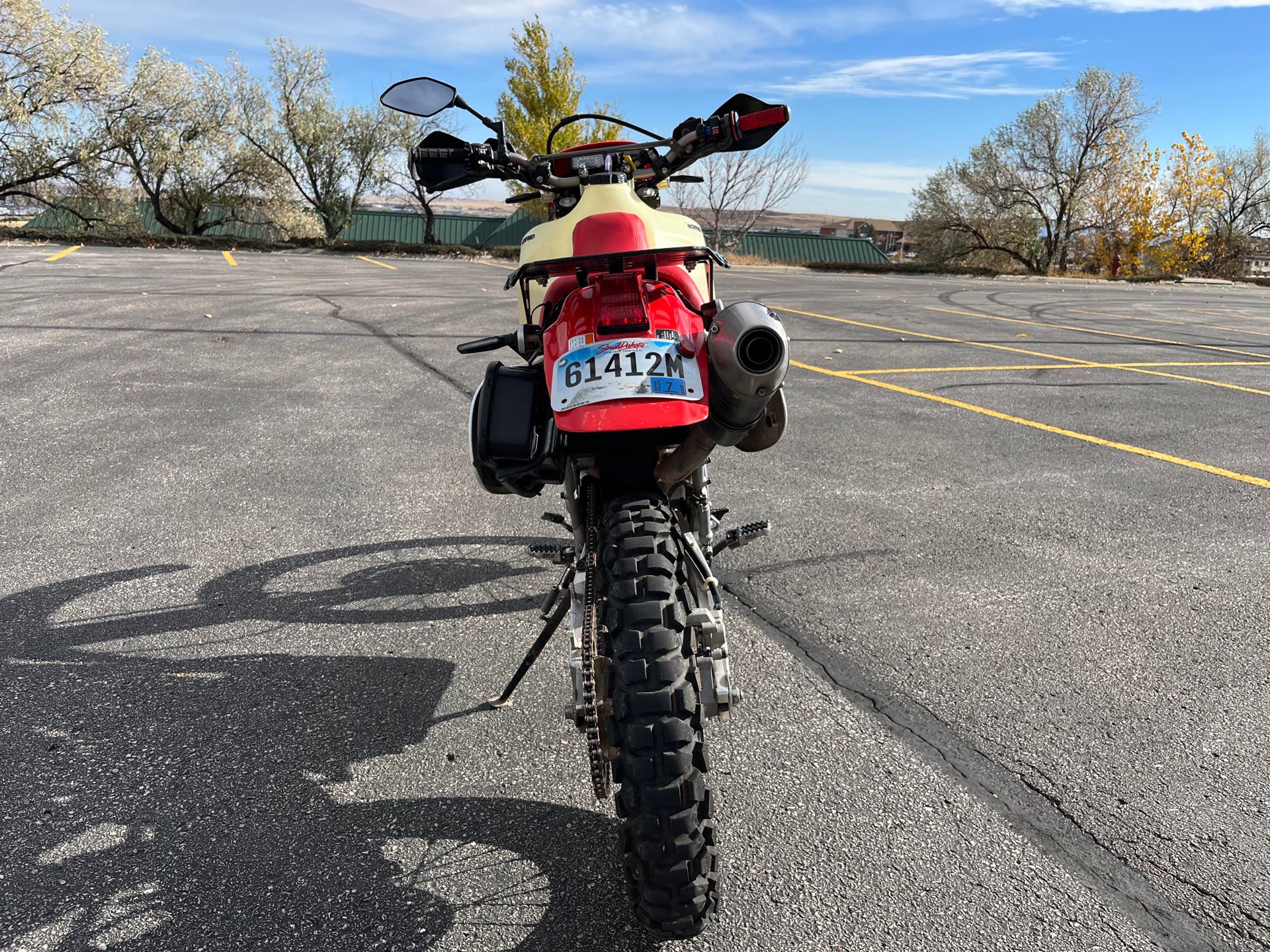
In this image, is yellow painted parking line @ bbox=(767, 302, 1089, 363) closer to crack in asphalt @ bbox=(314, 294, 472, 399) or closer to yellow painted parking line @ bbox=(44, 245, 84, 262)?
crack in asphalt @ bbox=(314, 294, 472, 399)

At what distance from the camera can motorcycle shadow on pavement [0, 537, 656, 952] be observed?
2045 mm

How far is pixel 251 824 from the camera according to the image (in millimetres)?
2373

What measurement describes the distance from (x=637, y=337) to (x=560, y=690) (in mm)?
1390

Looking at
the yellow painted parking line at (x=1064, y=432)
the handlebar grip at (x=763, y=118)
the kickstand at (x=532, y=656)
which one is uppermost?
the handlebar grip at (x=763, y=118)

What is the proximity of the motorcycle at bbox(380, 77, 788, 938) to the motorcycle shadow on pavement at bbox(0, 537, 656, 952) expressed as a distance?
1.02ft

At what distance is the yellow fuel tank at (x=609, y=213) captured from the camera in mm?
2605

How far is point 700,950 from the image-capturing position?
6.58ft

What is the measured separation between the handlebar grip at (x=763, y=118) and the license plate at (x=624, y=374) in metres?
1.01

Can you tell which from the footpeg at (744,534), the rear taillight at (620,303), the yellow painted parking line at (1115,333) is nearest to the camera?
the rear taillight at (620,303)

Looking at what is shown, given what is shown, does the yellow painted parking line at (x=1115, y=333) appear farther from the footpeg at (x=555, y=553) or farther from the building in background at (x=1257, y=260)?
the building in background at (x=1257, y=260)

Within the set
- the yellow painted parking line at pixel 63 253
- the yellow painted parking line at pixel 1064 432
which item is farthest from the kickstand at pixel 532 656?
the yellow painted parking line at pixel 63 253

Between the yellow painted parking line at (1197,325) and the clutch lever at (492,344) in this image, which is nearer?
the clutch lever at (492,344)

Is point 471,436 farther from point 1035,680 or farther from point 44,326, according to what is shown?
point 44,326

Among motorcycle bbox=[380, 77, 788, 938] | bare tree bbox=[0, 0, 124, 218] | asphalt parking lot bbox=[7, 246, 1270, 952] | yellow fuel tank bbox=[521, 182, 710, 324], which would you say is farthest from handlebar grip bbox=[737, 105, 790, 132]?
bare tree bbox=[0, 0, 124, 218]
